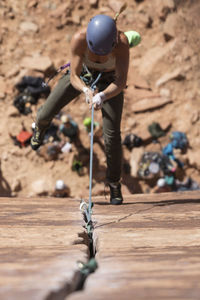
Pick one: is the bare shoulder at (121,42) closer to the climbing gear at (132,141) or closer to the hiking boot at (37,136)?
the hiking boot at (37,136)

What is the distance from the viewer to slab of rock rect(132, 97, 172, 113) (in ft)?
27.6

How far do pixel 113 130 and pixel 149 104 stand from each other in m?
5.31

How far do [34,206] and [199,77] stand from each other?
6264mm

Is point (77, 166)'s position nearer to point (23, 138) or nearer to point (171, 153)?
point (23, 138)

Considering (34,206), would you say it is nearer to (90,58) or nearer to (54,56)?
(90,58)

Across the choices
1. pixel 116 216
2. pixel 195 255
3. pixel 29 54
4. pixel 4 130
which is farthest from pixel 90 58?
pixel 29 54

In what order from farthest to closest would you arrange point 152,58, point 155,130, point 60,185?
point 152,58 → point 155,130 → point 60,185

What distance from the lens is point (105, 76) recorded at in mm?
3180

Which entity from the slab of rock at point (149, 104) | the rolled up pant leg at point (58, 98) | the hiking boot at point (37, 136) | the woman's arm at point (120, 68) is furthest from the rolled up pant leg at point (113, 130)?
the slab of rock at point (149, 104)

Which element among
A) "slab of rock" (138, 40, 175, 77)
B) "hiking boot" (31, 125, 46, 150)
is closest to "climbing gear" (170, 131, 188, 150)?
"slab of rock" (138, 40, 175, 77)

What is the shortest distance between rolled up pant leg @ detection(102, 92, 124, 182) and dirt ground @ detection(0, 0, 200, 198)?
13.3ft

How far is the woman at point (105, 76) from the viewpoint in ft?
8.98

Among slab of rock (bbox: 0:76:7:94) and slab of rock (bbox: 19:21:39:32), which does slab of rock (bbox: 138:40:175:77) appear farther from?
slab of rock (bbox: 0:76:7:94)

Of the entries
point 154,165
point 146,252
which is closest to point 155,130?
point 154,165
